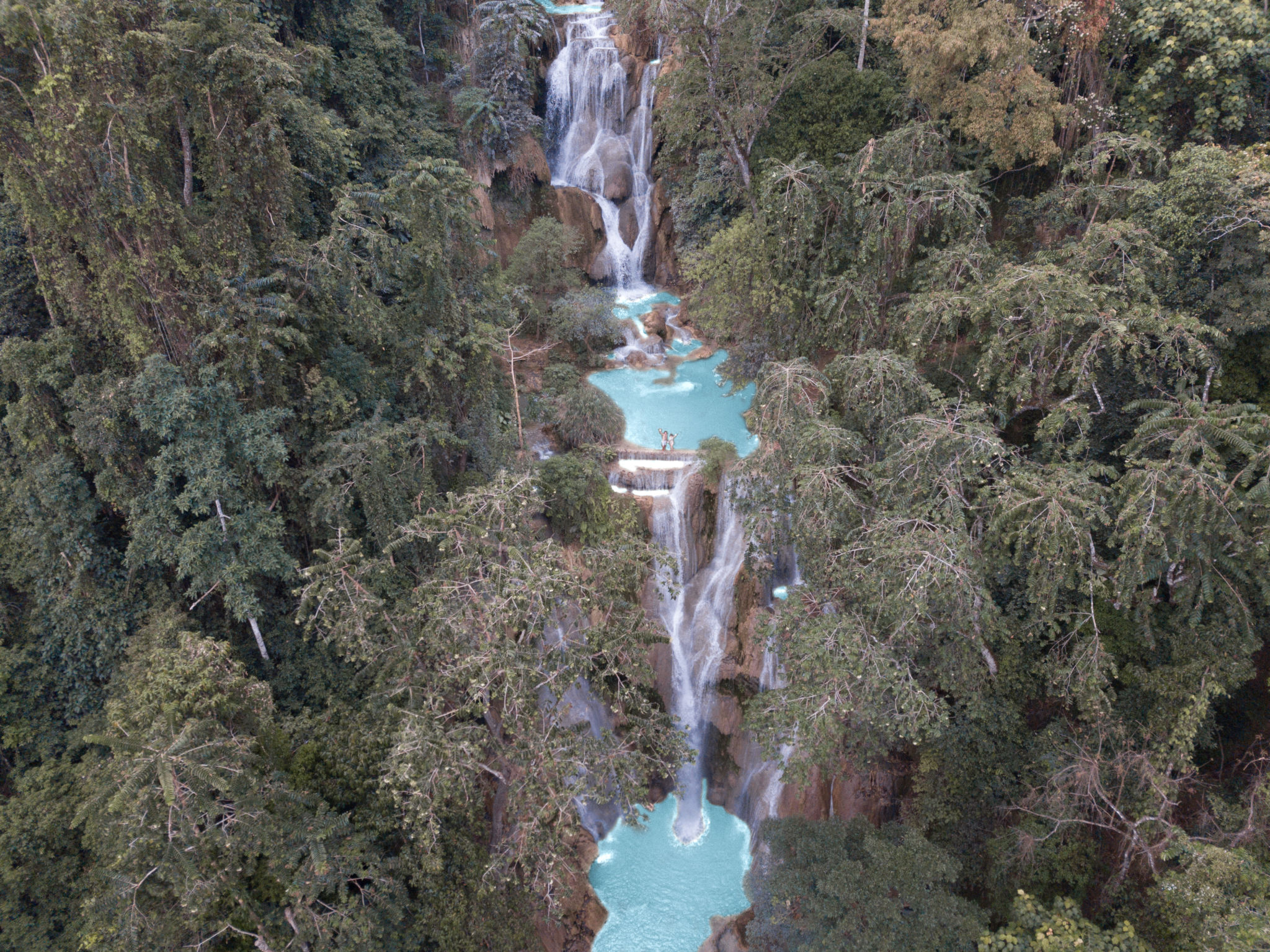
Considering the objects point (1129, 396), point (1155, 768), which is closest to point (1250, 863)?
point (1155, 768)

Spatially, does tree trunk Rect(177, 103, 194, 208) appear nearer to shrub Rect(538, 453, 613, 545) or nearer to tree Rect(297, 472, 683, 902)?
tree Rect(297, 472, 683, 902)

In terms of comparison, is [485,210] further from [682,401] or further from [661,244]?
[682,401]

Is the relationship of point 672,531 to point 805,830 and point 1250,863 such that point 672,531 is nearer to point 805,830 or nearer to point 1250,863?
point 805,830

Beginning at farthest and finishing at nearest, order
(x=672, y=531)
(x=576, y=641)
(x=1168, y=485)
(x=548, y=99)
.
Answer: (x=548, y=99) < (x=672, y=531) < (x=576, y=641) < (x=1168, y=485)

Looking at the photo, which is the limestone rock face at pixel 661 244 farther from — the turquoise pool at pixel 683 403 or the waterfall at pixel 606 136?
the turquoise pool at pixel 683 403

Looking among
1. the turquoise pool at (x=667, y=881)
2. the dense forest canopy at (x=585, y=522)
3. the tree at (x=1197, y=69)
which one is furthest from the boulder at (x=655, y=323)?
the turquoise pool at (x=667, y=881)

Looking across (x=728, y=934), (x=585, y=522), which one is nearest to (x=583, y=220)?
(x=585, y=522)
